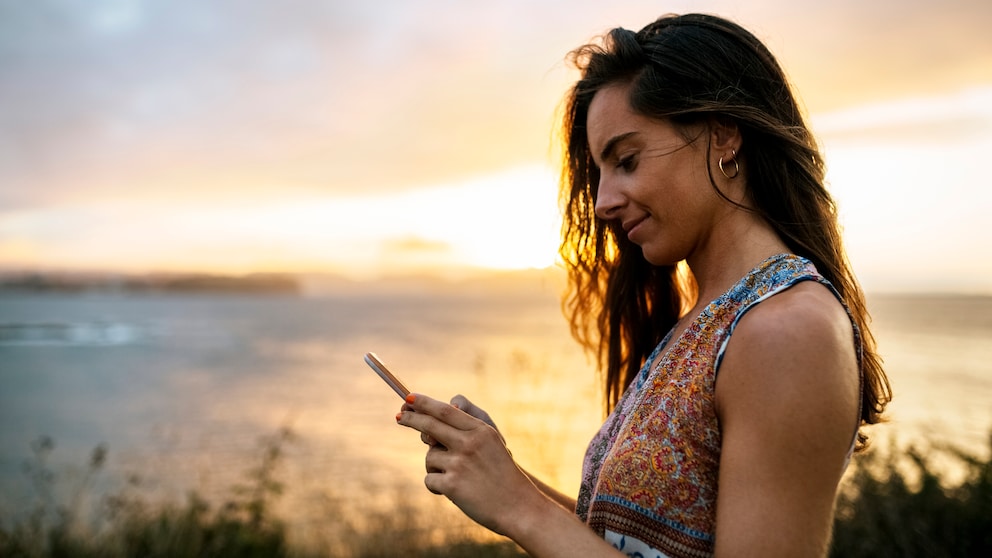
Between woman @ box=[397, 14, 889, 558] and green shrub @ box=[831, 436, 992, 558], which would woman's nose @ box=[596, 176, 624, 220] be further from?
green shrub @ box=[831, 436, 992, 558]

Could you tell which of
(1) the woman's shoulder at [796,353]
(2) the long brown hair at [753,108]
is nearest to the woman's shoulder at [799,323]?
(1) the woman's shoulder at [796,353]

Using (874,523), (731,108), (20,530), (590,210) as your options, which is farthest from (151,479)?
(731,108)

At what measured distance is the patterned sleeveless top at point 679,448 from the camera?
1.40 m

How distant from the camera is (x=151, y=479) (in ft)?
37.4

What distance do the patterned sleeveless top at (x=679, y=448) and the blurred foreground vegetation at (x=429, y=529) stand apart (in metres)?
3.52

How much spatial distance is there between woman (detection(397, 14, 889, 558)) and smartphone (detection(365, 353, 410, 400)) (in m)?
0.06

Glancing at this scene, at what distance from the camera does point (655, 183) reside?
5.22ft

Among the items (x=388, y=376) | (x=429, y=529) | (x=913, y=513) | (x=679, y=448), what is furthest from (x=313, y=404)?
(x=679, y=448)

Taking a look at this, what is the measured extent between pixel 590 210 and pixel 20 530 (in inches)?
199

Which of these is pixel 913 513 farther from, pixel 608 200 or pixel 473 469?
pixel 473 469

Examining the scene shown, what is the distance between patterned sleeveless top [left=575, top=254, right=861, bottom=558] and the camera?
1.40 m

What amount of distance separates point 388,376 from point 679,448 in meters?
0.64

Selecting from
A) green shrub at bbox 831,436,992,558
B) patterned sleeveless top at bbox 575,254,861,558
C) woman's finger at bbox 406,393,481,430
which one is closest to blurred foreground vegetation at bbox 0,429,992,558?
green shrub at bbox 831,436,992,558

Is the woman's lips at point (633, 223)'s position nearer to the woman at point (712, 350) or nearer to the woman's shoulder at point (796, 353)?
the woman at point (712, 350)
